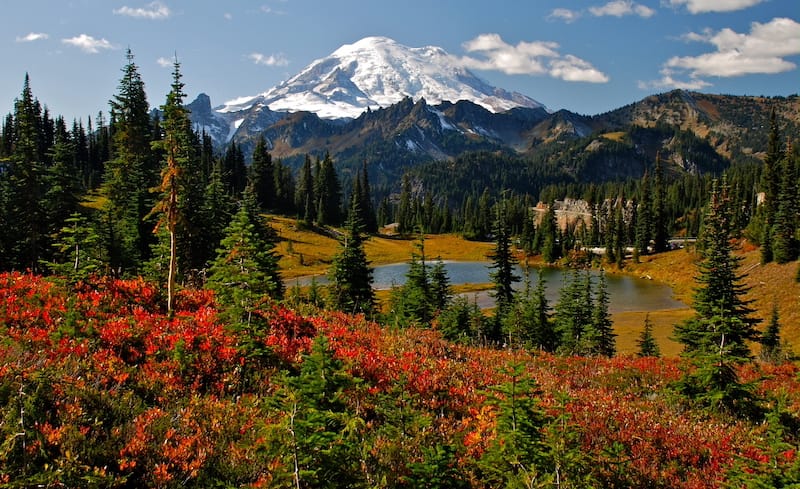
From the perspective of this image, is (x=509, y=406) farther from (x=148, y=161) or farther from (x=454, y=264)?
(x=454, y=264)

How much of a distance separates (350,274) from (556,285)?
65.6 metres

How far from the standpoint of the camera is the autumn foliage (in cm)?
584

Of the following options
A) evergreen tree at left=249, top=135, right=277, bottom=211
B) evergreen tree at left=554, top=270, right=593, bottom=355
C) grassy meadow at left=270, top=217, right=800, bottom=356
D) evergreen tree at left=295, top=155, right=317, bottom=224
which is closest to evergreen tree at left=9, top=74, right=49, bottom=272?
grassy meadow at left=270, top=217, right=800, bottom=356

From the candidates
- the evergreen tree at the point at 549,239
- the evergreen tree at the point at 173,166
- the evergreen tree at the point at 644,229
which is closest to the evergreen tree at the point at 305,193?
the evergreen tree at the point at 549,239

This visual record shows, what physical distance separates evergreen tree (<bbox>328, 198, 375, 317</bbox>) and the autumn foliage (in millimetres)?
19908

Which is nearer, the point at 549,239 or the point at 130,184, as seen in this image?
the point at 130,184

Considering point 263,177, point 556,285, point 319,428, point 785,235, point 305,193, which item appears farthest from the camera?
point 305,193

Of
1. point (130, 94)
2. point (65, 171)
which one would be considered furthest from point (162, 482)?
point (130, 94)

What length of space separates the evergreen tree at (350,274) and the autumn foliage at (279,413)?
784 inches

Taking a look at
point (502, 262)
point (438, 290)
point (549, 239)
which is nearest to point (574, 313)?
point (438, 290)

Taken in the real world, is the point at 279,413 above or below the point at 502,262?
above

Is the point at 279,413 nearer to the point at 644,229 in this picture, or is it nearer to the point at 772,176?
the point at 772,176

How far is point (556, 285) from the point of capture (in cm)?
9056

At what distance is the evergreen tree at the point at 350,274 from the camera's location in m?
33.7
